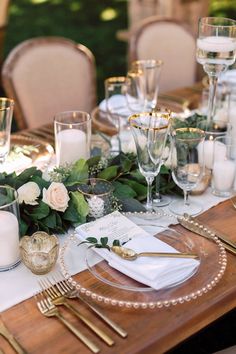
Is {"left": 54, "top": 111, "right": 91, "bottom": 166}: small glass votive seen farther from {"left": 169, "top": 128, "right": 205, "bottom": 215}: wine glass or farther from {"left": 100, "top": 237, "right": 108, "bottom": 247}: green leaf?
{"left": 100, "top": 237, "right": 108, "bottom": 247}: green leaf

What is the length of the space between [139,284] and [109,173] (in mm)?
357

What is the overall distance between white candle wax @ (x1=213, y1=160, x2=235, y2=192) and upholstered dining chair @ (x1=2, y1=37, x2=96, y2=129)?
35.6 inches

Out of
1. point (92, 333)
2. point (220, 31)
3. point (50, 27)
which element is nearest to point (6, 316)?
point (92, 333)

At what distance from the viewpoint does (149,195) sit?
49.3 inches

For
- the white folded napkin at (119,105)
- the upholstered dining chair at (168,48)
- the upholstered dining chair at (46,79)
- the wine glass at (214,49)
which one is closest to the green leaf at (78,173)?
the wine glass at (214,49)

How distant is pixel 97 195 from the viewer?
3.82 ft

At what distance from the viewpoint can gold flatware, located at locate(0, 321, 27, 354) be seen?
85 centimetres

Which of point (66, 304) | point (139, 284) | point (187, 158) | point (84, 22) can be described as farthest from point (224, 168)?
point (84, 22)

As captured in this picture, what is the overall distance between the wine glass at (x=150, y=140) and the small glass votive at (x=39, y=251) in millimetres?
251

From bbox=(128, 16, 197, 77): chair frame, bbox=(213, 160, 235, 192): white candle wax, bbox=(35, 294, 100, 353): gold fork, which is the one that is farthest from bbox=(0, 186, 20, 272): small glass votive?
bbox=(128, 16, 197, 77): chair frame

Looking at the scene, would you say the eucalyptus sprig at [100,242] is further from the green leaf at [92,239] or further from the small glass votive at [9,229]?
the small glass votive at [9,229]

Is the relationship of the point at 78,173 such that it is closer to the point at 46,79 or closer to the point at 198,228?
the point at 198,228

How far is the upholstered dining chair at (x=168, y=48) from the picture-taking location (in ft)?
7.89

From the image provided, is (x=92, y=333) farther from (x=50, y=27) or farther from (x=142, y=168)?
(x=50, y=27)
